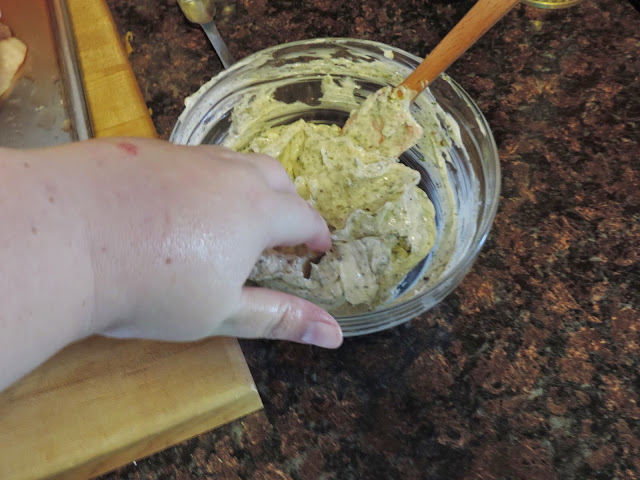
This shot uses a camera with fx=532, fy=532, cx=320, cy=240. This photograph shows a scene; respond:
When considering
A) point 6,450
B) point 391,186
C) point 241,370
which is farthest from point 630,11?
point 6,450

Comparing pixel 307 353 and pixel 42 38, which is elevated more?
pixel 307 353

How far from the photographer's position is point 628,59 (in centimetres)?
112

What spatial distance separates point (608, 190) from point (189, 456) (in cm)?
85

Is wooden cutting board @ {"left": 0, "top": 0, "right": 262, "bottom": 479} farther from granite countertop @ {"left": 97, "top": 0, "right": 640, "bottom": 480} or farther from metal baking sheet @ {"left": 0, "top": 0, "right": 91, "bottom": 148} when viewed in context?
metal baking sheet @ {"left": 0, "top": 0, "right": 91, "bottom": 148}

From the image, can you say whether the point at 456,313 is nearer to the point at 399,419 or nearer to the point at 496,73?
the point at 399,419

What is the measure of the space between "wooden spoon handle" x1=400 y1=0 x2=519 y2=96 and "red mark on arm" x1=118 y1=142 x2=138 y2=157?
0.48m

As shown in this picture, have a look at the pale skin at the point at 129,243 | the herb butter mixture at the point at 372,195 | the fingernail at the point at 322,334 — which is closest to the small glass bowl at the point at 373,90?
the herb butter mixture at the point at 372,195

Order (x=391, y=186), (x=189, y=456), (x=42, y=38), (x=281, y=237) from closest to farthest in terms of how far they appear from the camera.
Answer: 1. (x=281, y=237)
2. (x=189, y=456)
3. (x=391, y=186)
4. (x=42, y=38)

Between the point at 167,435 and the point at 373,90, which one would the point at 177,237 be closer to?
the point at 167,435

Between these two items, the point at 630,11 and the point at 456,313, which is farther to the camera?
the point at 630,11

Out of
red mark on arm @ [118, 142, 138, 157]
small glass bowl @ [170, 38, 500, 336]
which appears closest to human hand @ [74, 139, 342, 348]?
red mark on arm @ [118, 142, 138, 157]

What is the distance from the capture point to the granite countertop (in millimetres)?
774

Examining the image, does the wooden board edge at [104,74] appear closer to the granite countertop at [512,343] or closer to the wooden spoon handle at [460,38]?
the granite countertop at [512,343]

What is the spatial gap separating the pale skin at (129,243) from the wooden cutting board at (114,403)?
0.16 m
